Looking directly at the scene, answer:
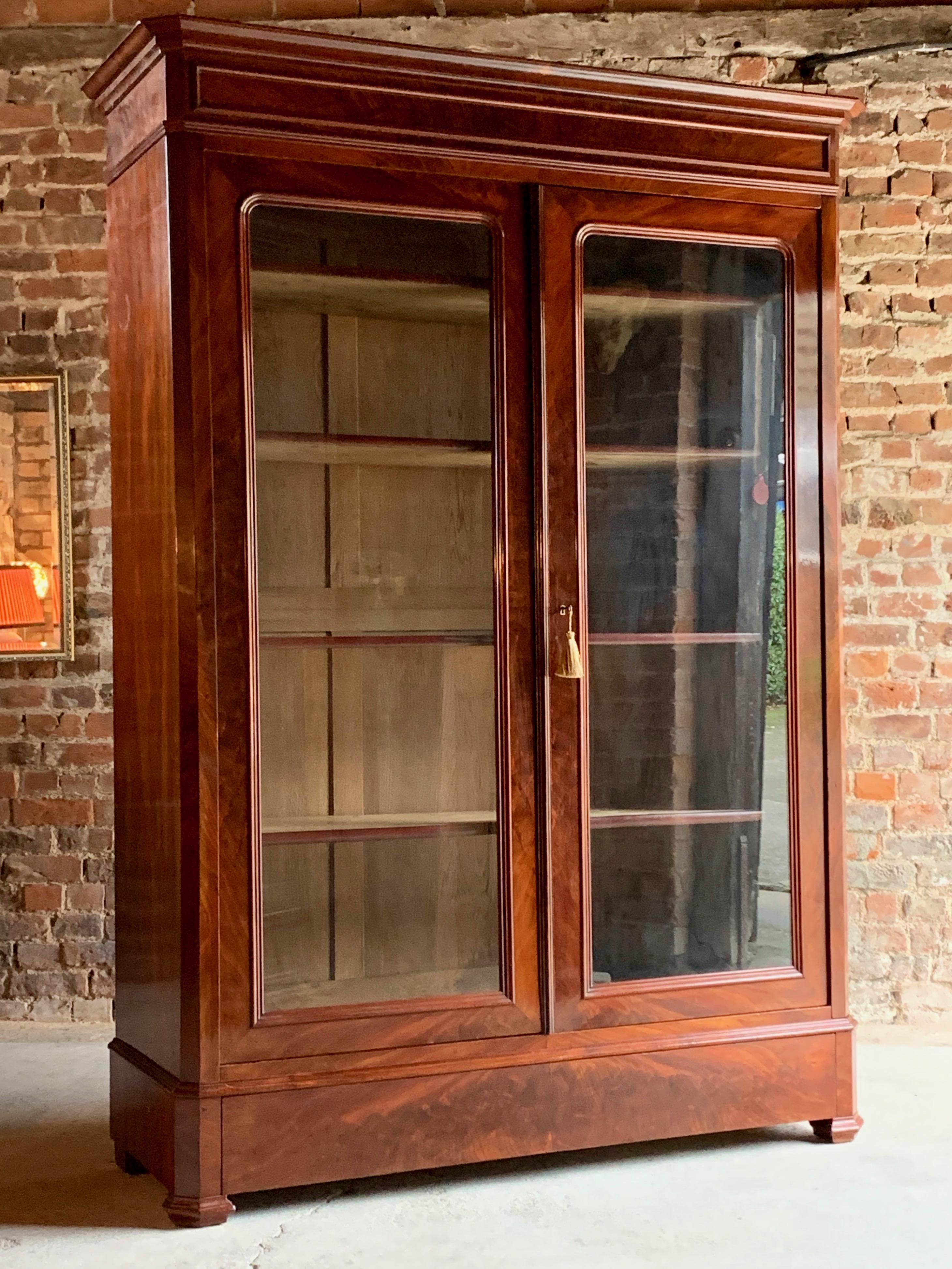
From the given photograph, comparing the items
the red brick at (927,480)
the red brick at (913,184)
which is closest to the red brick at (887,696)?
the red brick at (927,480)

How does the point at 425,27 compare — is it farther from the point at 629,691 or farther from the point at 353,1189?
the point at 353,1189

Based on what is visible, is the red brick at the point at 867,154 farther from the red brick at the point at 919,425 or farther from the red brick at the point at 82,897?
the red brick at the point at 82,897

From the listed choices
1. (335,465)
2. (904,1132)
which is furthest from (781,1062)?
(335,465)

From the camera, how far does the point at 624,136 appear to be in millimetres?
3064

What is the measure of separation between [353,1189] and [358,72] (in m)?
2.30

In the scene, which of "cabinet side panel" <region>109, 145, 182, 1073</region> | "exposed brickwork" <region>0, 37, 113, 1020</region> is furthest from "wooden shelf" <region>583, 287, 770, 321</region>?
"exposed brickwork" <region>0, 37, 113, 1020</region>

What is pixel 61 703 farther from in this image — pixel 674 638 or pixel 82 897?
pixel 674 638

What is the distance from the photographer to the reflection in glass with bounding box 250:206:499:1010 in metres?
2.88

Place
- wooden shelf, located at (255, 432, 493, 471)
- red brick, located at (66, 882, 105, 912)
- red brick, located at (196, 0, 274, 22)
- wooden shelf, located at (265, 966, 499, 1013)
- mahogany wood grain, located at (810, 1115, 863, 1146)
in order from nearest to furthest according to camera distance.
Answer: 1. wooden shelf, located at (265, 966, 499, 1013)
2. wooden shelf, located at (255, 432, 493, 471)
3. mahogany wood grain, located at (810, 1115, 863, 1146)
4. red brick, located at (196, 0, 274, 22)
5. red brick, located at (66, 882, 105, 912)

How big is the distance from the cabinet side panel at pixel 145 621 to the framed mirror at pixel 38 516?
1.13 meters

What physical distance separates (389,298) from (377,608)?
65 centimetres

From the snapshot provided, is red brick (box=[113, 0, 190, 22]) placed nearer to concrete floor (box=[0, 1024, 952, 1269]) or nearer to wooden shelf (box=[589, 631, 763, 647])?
wooden shelf (box=[589, 631, 763, 647])

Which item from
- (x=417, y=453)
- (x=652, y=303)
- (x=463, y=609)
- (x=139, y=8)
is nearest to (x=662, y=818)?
(x=463, y=609)

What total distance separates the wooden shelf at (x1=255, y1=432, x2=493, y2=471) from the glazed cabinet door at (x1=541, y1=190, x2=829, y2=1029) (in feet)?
0.56
